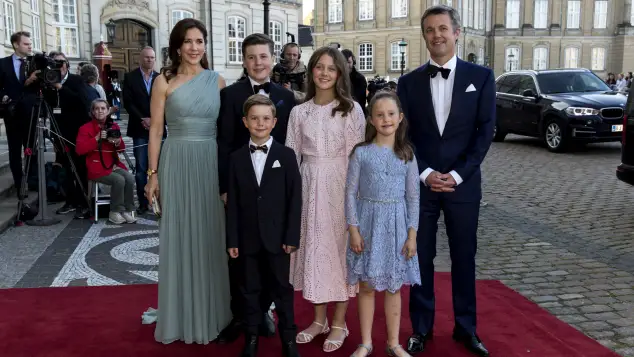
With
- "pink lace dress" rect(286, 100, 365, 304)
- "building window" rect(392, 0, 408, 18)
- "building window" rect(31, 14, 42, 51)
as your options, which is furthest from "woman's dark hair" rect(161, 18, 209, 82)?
"building window" rect(392, 0, 408, 18)

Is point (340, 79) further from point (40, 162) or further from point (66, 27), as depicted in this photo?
point (66, 27)

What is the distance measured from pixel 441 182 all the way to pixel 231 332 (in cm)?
167

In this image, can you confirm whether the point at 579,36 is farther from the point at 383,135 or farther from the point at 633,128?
the point at 383,135

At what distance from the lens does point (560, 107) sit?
12594 millimetres

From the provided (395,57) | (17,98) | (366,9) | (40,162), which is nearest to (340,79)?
(40,162)

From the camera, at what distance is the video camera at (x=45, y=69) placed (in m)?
7.05

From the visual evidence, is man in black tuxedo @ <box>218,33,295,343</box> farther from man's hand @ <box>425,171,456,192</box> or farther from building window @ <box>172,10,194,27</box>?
building window @ <box>172,10,194,27</box>

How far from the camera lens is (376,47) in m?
49.4

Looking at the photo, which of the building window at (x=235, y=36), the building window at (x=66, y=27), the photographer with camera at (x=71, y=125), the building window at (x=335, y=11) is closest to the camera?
the photographer with camera at (x=71, y=125)

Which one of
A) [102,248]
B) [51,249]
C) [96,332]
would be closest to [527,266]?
[96,332]

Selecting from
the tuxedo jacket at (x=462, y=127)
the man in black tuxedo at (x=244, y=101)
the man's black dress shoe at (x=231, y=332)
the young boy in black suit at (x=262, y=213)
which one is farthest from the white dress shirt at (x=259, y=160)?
the man's black dress shoe at (x=231, y=332)

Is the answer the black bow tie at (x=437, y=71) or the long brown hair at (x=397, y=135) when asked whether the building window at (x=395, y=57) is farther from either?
the long brown hair at (x=397, y=135)

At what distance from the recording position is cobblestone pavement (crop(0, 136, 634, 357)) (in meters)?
4.60

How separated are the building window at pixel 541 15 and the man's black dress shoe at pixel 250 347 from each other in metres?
56.1
